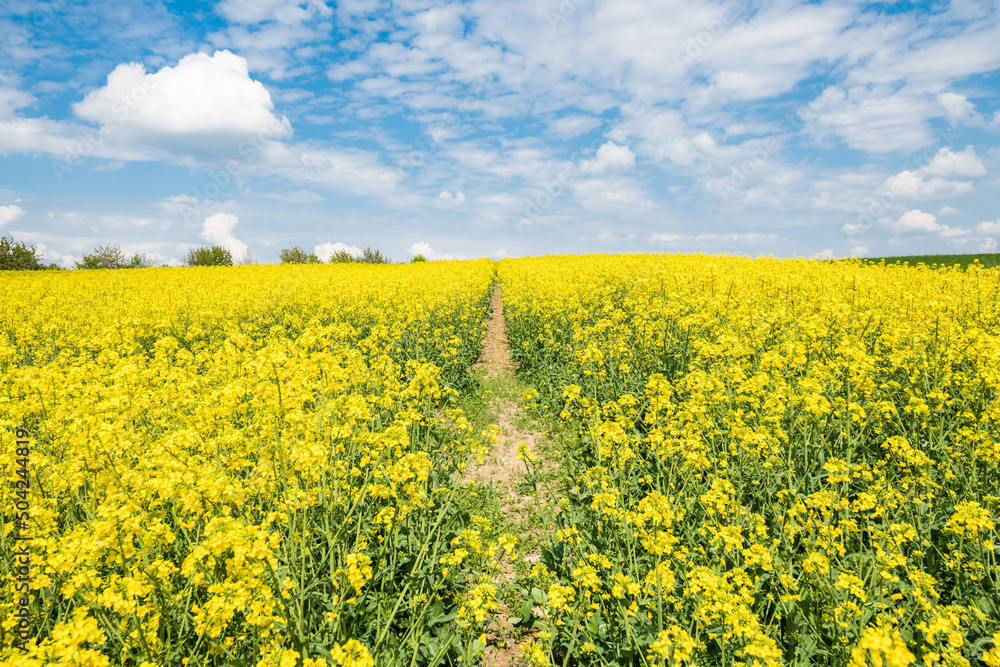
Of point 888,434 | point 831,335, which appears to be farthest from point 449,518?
point 831,335

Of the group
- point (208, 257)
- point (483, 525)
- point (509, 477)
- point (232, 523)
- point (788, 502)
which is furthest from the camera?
point (208, 257)

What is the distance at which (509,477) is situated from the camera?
252 inches

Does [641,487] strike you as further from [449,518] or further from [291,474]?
[291,474]

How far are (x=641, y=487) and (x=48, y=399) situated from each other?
6.86 m

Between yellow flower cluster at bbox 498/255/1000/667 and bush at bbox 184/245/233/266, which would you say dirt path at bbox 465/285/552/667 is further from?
bush at bbox 184/245/233/266

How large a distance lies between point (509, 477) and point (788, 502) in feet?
11.7

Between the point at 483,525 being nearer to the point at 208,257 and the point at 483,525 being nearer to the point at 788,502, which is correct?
the point at 788,502

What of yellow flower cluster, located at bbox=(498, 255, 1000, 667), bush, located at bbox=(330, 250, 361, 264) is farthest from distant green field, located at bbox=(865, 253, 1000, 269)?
bush, located at bbox=(330, 250, 361, 264)

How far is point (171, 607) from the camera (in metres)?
2.74

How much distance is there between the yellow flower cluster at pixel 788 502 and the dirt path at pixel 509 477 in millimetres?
462

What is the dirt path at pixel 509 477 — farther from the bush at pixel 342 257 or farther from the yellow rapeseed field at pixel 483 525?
the bush at pixel 342 257

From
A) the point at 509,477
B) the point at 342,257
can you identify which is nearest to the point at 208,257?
the point at 342,257

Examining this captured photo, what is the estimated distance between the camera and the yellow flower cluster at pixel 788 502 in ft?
9.18

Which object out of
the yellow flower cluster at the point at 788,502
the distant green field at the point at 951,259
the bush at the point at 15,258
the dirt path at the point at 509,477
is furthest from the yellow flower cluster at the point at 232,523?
the bush at the point at 15,258
